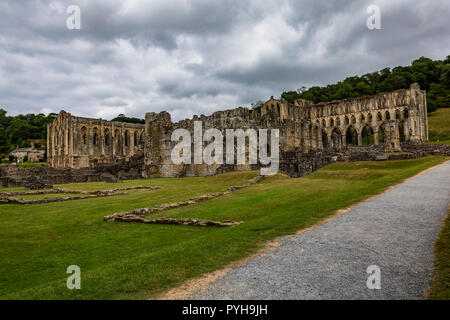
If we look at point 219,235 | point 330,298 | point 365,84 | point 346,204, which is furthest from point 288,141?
point 365,84

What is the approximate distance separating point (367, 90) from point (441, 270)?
106 m

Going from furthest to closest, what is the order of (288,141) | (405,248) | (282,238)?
(288,141), (282,238), (405,248)

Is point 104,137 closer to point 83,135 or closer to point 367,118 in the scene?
point 83,135

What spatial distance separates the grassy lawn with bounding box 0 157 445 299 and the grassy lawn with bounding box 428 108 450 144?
222 ft

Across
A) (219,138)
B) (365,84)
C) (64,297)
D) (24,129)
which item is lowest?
(64,297)

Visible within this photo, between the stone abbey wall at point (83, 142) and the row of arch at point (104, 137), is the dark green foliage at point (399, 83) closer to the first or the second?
the row of arch at point (104, 137)

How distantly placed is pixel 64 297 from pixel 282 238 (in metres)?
4.75

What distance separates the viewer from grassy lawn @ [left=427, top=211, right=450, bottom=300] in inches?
153

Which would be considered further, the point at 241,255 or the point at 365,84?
the point at 365,84

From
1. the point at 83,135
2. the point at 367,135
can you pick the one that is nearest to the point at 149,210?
the point at 83,135

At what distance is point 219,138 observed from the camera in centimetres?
3669

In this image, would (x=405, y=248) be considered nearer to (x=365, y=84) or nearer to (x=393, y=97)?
(x=393, y=97)

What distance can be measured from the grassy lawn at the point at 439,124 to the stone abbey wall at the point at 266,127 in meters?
3.04

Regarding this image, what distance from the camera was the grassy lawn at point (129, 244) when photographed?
4.94 m
